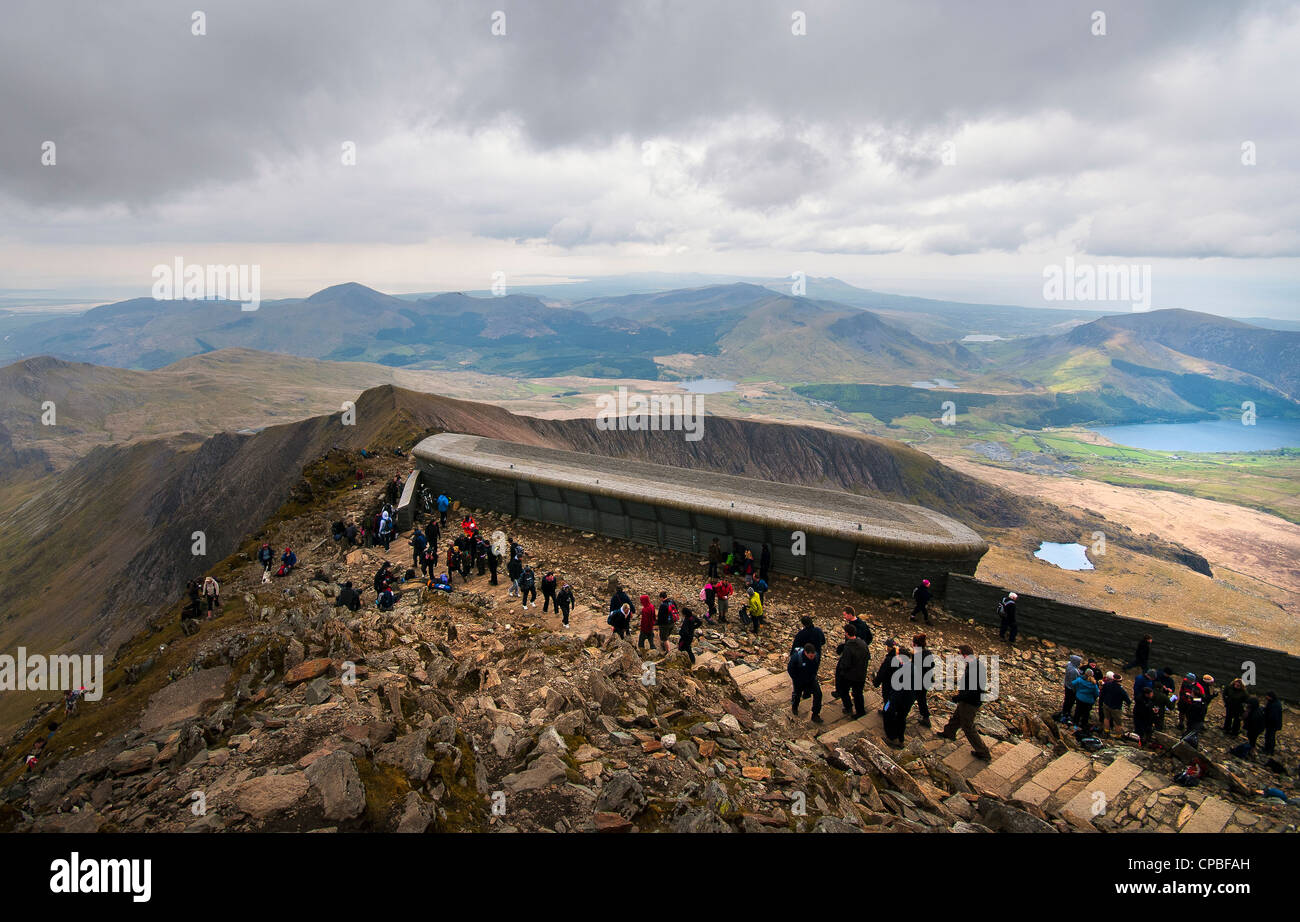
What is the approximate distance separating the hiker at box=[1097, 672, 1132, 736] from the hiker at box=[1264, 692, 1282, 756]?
2.48 metres

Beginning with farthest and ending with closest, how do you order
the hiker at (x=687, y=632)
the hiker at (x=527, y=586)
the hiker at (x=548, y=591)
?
1. the hiker at (x=527, y=586)
2. the hiker at (x=548, y=591)
3. the hiker at (x=687, y=632)

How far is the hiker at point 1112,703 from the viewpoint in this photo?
11.2 meters

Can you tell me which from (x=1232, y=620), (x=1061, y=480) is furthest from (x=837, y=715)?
(x=1061, y=480)

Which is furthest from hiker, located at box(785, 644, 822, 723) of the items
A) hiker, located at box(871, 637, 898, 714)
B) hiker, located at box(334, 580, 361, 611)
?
hiker, located at box(334, 580, 361, 611)

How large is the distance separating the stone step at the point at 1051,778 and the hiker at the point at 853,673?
2501mm

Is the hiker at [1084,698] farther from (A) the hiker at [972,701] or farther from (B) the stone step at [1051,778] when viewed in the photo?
(A) the hiker at [972,701]

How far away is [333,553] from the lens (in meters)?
19.8

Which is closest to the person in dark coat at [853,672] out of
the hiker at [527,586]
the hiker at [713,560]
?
the hiker at [713,560]

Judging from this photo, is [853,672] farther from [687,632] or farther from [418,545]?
[418,545]

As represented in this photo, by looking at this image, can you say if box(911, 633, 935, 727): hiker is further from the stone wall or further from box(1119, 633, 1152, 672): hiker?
box(1119, 633, 1152, 672): hiker

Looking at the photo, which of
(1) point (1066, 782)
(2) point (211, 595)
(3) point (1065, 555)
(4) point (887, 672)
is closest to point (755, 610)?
(4) point (887, 672)
